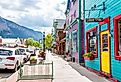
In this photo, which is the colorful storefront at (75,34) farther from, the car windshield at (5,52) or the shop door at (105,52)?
the shop door at (105,52)

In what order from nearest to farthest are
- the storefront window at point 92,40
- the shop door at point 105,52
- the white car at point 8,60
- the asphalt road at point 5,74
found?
the shop door at point 105,52
the asphalt road at point 5,74
the storefront window at point 92,40
the white car at point 8,60

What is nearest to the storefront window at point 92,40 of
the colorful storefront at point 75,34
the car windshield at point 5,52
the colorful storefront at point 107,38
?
the colorful storefront at point 107,38

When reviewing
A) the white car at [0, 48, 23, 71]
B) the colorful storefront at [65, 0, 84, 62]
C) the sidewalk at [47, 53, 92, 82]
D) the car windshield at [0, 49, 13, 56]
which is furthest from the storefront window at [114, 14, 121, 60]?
the colorful storefront at [65, 0, 84, 62]

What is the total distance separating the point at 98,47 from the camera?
15977mm

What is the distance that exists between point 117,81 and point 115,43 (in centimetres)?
155

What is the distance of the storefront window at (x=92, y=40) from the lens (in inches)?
668

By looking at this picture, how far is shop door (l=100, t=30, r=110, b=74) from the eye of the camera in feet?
45.0

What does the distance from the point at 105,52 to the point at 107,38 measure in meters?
0.79

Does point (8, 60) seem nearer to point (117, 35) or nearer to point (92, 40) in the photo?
point (92, 40)

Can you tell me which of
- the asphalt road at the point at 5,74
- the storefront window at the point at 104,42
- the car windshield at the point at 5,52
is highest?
the storefront window at the point at 104,42

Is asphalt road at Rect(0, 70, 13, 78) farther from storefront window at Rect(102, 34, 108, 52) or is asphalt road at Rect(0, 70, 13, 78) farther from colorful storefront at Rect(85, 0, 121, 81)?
storefront window at Rect(102, 34, 108, 52)

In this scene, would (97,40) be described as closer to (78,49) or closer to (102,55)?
(102,55)

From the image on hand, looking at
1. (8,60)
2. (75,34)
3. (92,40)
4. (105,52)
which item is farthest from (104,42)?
(75,34)

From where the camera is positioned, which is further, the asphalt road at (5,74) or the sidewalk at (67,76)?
the asphalt road at (5,74)
